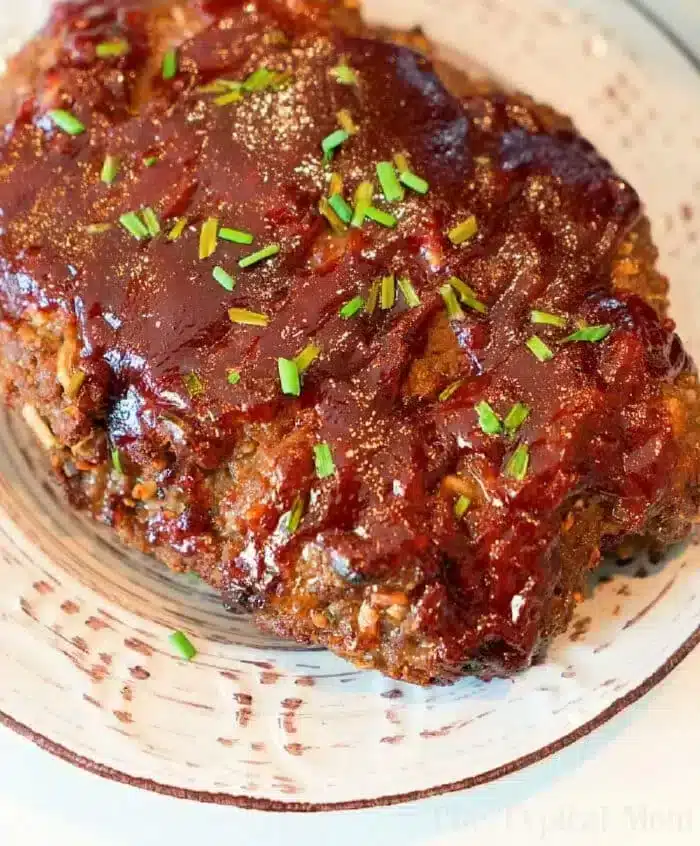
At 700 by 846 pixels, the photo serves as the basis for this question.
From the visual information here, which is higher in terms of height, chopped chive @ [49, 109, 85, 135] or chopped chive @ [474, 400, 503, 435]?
chopped chive @ [474, 400, 503, 435]

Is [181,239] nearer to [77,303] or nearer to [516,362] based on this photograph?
[77,303]

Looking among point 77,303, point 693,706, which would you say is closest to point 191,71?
point 77,303

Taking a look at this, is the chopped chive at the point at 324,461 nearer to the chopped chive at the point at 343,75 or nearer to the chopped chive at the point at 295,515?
the chopped chive at the point at 295,515

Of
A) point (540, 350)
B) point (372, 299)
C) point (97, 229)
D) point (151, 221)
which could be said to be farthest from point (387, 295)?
point (97, 229)

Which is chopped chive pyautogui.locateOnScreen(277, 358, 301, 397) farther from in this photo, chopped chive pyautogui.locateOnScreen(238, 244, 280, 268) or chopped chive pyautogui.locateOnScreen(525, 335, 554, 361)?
chopped chive pyautogui.locateOnScreen(525, 335, 554, 361)

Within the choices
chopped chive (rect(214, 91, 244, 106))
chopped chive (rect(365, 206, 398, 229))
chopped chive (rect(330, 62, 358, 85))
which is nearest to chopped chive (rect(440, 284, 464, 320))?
chopped chive (rect(365, 206, 398, 229))

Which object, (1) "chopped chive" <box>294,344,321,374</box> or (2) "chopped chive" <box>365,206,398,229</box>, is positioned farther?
(2) "chopped chive" <box>365,206,398,229</box>

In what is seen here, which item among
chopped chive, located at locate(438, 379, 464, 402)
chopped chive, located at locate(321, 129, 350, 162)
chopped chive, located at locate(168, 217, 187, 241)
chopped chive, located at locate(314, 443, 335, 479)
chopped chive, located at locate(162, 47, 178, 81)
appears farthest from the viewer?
chopped chive, located at locate(162, 47, 178, 81)

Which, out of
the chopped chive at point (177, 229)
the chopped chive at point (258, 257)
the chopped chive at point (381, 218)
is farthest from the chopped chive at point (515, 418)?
the chopped chive at point (177, 229)
